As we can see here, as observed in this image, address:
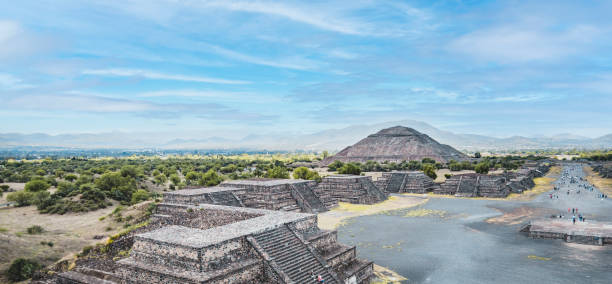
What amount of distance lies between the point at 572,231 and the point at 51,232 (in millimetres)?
37677

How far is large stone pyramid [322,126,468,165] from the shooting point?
112 m

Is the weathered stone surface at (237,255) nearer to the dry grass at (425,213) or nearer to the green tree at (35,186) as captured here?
the dry grass at (425,213)

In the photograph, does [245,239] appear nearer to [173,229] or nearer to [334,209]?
[173,229]

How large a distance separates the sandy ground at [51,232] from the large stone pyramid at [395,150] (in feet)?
271

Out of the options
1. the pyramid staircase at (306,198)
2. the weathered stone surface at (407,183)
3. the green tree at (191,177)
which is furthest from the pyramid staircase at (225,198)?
the weathered stone surface at (407,183)

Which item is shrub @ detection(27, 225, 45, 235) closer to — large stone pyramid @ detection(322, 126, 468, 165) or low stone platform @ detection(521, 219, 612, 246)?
low stone platform @ detection(521, 219, 612, 246)

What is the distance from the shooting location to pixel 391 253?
2298cm

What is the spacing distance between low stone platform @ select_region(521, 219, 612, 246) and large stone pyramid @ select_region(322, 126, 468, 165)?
7763 centimetres

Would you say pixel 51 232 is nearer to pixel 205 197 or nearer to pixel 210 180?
pixel 205 197

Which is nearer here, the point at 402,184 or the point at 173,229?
the point at 173,229

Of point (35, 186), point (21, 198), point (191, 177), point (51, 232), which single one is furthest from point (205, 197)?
point (35, 186)

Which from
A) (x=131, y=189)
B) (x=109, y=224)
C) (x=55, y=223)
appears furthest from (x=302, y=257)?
(x=131, y=189)

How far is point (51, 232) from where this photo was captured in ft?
88.5

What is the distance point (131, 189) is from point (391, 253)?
3141 centimetres
